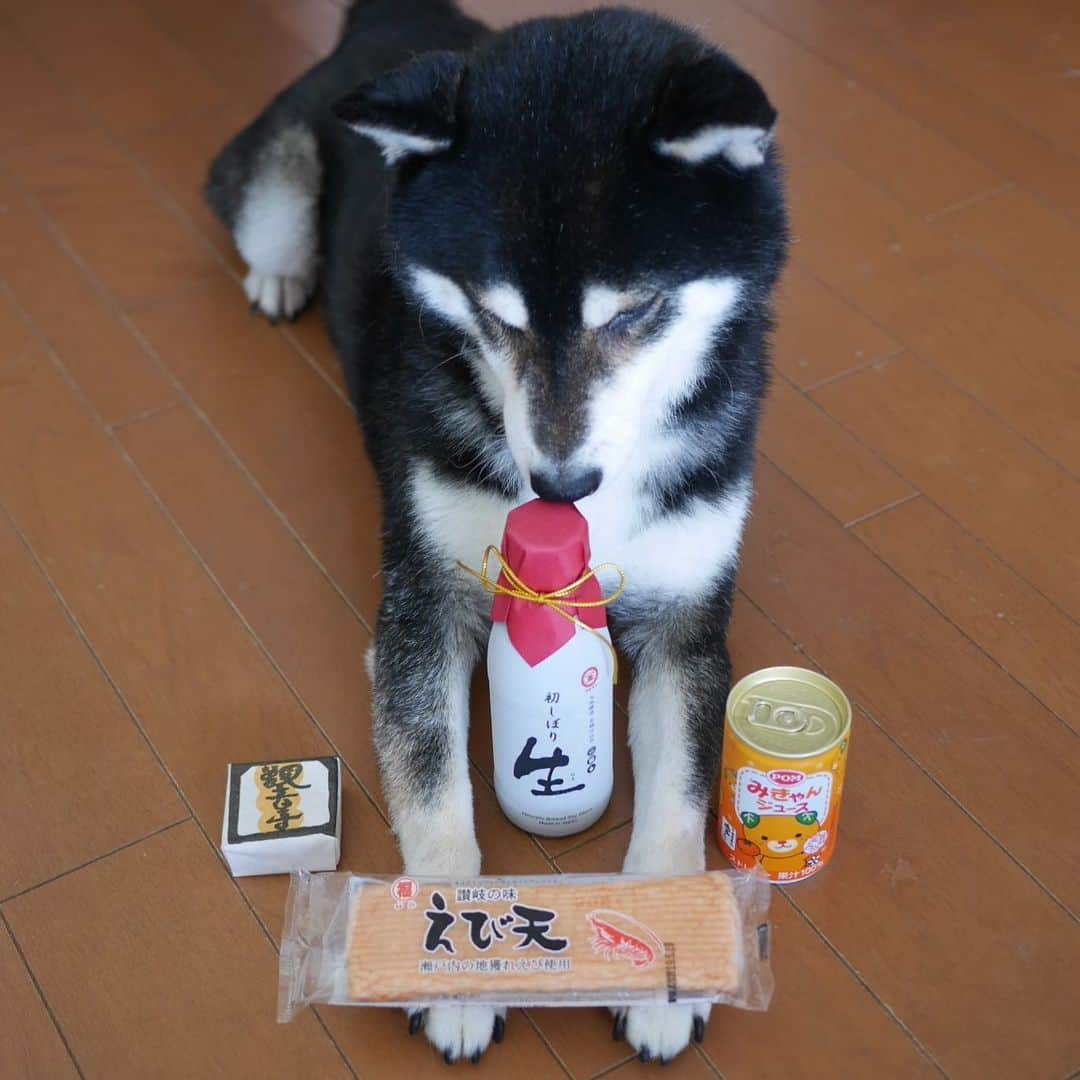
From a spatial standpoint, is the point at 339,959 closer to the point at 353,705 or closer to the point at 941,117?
the point at 353,705

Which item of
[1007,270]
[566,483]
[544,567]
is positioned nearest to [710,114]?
[566,483]

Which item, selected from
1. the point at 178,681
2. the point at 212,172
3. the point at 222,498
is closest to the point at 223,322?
the point at 212,172

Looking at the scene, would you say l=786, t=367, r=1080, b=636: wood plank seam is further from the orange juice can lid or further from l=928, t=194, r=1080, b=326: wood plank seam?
the orange juice can lid

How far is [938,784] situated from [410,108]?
117cm

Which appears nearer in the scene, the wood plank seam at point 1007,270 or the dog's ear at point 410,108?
the dog's ear at point 410,108

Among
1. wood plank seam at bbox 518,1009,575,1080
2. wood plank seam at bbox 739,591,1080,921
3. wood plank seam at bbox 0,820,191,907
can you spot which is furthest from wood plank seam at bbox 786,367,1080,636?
wood plank seam at bbox 0,820,191,907

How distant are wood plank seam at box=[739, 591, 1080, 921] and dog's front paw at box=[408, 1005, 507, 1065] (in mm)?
717

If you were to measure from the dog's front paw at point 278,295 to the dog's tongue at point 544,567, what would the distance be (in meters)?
1.34

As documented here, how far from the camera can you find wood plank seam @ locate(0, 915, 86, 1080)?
65.1 inches

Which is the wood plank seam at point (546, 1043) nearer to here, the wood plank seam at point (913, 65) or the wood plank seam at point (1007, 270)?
the wood plank seam at point (1007, 270)

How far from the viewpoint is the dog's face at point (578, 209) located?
4.83ft

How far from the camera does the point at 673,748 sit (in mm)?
1828

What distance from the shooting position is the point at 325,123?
8.56 feet

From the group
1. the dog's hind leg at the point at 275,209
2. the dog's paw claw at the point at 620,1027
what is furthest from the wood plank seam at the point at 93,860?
the dog's hind leg at the point at 275,209
